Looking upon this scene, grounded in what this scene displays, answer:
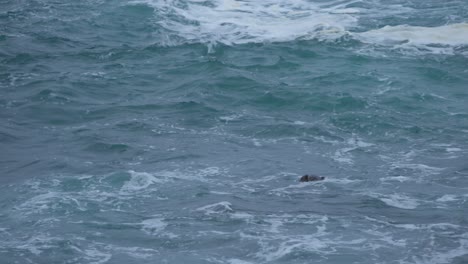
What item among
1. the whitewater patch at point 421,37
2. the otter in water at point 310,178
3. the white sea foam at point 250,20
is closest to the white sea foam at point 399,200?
the otter in water at point 310,178

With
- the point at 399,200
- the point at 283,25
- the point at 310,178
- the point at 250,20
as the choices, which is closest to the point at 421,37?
the point at 283,25

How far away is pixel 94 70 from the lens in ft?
80.8

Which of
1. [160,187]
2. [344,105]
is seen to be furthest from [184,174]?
[344,105]

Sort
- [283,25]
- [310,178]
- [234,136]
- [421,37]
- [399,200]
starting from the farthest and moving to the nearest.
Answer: [283,25], [421,37], [234,136], [310,178], [399,200]

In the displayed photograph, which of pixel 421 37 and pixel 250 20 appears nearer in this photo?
pixel 421 37

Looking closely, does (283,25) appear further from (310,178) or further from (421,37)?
(310,178)

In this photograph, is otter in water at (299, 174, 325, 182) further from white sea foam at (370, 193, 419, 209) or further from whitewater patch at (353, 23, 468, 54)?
whitewater patch at (353, 23, 468, 54)

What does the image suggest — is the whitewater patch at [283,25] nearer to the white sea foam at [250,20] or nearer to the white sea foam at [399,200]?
the white sea foam at [250,20]

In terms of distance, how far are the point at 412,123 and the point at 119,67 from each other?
9.07 m

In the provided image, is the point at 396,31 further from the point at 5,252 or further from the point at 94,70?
the point at 5,252

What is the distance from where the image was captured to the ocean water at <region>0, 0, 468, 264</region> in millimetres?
14250

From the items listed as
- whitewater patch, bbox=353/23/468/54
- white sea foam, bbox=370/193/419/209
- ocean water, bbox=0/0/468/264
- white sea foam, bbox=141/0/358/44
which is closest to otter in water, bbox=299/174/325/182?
ocean water, bbox=0/0/468/264

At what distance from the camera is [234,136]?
1931 centimetres

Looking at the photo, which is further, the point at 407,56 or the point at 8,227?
the point at 407,56
